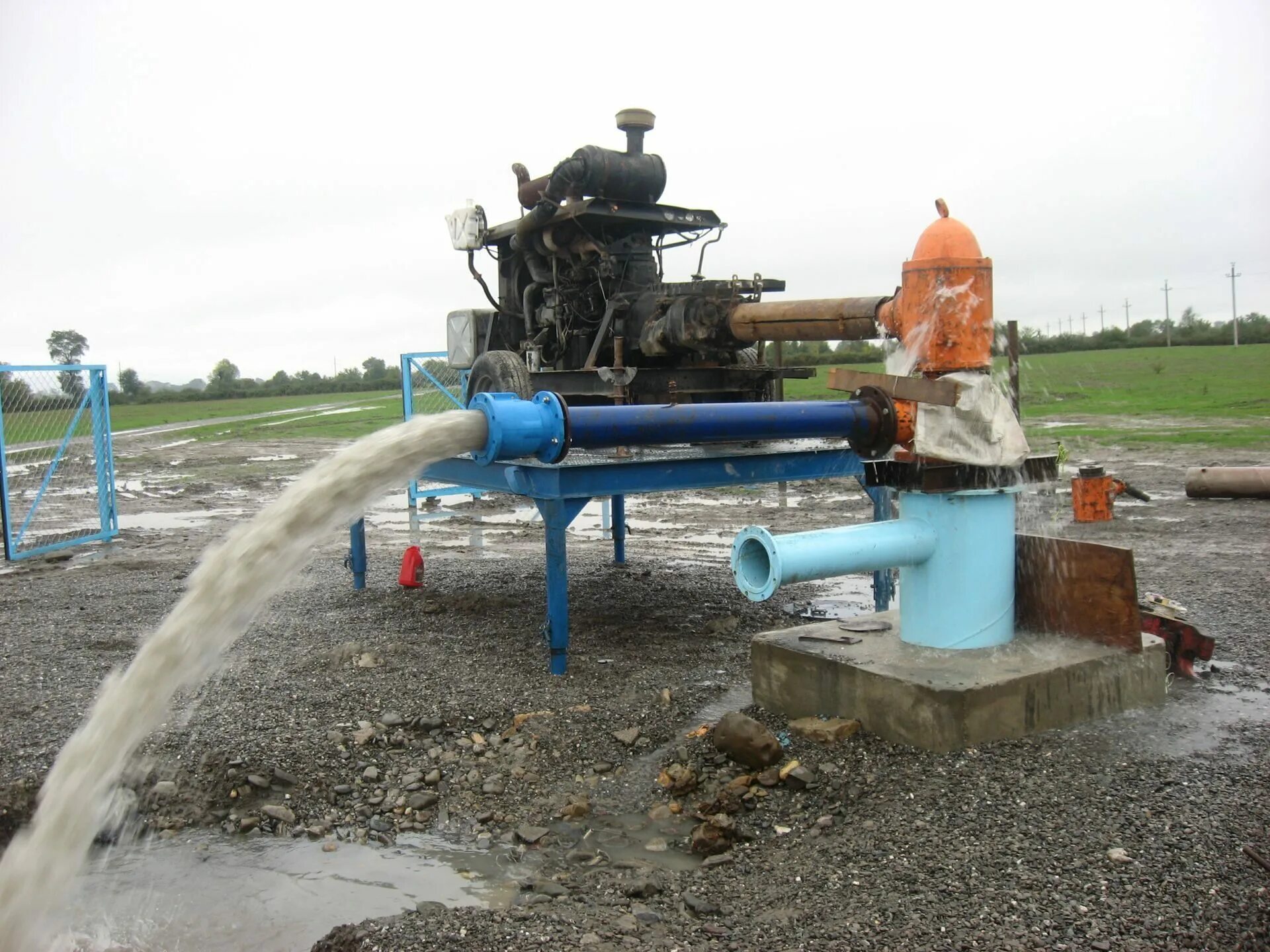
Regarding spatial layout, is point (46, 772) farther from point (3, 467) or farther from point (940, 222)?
point (3, 467)

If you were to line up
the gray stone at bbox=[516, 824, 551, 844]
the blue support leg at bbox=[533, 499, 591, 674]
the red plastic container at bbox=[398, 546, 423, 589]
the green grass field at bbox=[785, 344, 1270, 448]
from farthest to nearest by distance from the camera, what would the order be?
the green grass field at bbox=[785, 344, 1270, 448] < the red plastic container at bbox=[398, 546, 423, 589] < the blue support leg at bbox=[533, 499, 591, 674] < the gray stone at bbox=[516, 824, 551, 844]

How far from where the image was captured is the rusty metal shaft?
19.8ft

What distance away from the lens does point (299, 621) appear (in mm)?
7562

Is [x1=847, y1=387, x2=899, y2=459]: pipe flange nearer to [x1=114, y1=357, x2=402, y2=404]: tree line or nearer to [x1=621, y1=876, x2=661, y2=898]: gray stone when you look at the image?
[x1=621, y1=876, x2=661, y2=898]: gray stone

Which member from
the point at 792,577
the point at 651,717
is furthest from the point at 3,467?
the point at 792,577

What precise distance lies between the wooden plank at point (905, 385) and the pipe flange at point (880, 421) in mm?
27

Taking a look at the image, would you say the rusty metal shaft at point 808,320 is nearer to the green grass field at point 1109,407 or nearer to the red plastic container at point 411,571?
the green grass field at point 1109,407

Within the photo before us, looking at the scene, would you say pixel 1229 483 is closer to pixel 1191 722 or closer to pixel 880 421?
pixel 1191 722

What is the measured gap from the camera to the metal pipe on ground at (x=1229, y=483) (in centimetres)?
1181

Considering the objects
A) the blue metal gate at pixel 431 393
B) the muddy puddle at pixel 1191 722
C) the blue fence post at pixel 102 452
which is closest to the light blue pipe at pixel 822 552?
the muddy puddle at pixel 1191 722

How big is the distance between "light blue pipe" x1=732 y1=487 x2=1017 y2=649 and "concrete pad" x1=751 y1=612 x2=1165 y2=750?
0.38 ft

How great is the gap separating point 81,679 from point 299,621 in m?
1.60

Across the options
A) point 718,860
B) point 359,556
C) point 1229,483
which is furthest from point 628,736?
point 1229,483

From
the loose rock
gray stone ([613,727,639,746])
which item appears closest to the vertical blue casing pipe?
the loose rock
